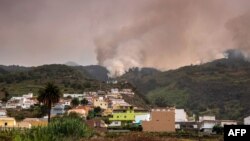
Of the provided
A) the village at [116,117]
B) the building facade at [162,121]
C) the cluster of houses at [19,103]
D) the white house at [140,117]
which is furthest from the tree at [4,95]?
the building facade at [162,121]

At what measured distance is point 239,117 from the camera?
501ft

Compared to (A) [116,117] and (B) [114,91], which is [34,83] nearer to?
(B) [114,91]

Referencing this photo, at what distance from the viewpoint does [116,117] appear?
333ft

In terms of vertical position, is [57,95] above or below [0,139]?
above

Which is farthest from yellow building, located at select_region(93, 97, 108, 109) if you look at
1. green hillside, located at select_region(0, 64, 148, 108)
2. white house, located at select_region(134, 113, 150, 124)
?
white house, located at select_region(134, 113, 150, 124)

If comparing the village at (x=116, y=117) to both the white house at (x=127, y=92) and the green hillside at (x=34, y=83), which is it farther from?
the green hillside at (x=34, y=83)

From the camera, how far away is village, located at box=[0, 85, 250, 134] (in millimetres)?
81688

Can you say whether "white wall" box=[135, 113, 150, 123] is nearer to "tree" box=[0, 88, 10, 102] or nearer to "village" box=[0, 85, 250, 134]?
"village" box=[0, 85, 250, 134]

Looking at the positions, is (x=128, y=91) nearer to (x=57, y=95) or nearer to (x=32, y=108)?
(x=32, y=108)

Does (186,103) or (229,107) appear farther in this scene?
(186,103)

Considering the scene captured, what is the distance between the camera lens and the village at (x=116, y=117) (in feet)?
268

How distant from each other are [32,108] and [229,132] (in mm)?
110299

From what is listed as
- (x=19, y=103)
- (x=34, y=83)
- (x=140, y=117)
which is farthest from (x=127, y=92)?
(x=140, y=117)

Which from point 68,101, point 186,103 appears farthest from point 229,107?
point 68,101
